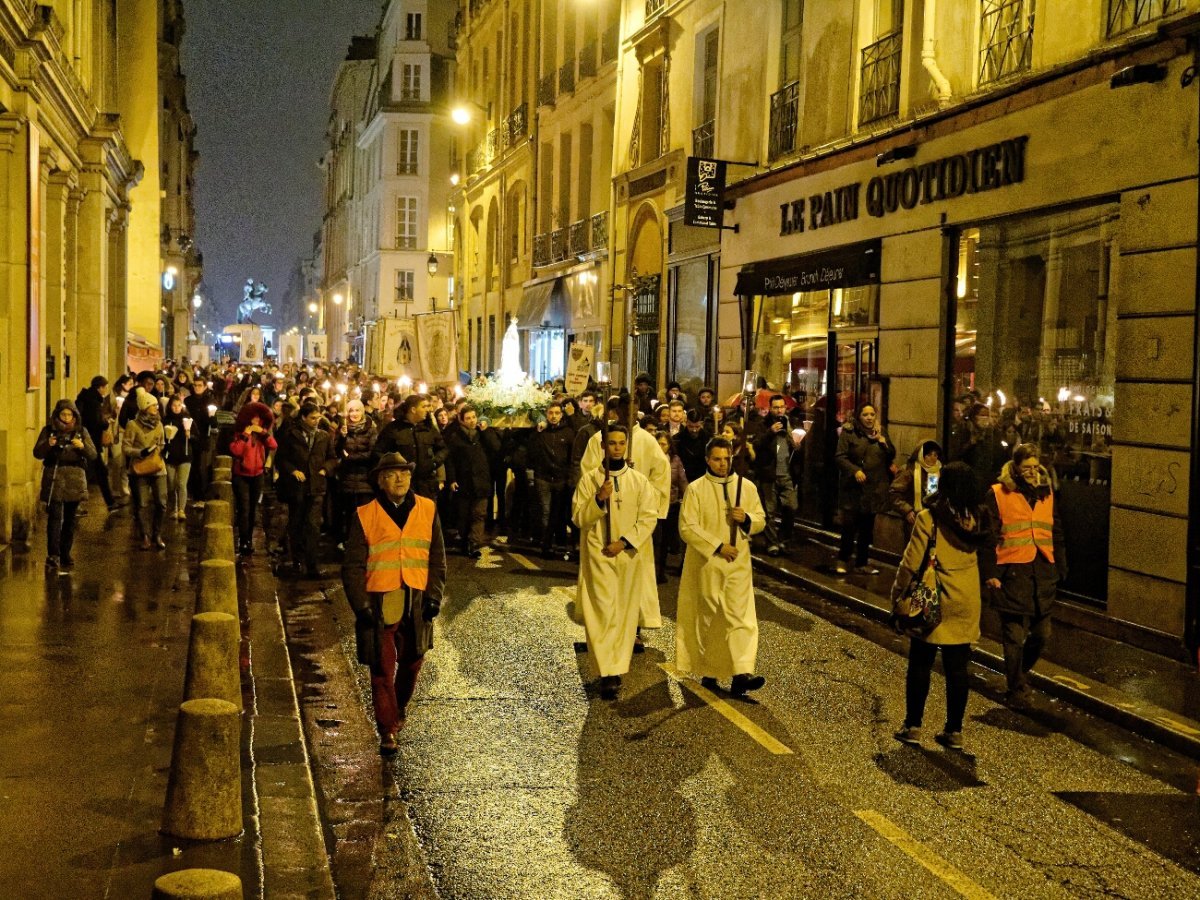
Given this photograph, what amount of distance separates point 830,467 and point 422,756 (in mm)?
11369

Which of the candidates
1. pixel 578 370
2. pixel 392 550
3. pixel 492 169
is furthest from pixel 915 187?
pixel 492 169

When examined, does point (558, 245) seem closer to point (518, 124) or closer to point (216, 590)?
point (518, 124)

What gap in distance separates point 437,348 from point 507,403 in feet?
31.7

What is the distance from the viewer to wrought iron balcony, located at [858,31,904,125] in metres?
16.2

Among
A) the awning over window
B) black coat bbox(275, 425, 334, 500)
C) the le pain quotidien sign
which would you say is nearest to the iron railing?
the le pain quotidien sign

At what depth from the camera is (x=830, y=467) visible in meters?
17.8

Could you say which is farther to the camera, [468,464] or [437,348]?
[437,348]

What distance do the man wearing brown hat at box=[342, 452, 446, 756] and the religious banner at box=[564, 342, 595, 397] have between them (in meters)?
13.3

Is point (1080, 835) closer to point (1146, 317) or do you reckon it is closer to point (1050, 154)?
point (1146, 317)

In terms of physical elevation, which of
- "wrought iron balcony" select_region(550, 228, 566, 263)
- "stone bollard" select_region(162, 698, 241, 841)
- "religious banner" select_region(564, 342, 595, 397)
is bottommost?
"stone bollard" select_region(162, 698, 241, 841)

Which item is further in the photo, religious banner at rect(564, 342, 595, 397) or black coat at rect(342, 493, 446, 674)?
religious banner at rect(564, 342, 595, 397)

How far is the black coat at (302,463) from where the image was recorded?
1374 cm

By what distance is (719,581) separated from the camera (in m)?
8.73

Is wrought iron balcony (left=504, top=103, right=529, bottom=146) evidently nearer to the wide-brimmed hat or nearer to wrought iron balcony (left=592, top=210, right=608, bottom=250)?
wrought iron balcony (left=592, top=210, right=608, bottom=250)
